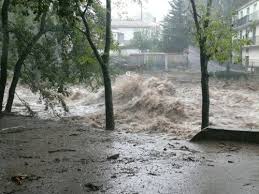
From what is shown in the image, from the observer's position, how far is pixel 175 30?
4691 cm

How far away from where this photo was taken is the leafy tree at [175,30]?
46.2 m

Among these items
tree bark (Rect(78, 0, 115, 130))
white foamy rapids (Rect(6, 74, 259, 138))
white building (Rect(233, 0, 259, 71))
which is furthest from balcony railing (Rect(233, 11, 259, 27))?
tree bark (Rect(78, 0, 115, 130))

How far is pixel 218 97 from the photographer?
2578 centimetres

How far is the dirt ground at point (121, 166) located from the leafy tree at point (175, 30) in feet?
116

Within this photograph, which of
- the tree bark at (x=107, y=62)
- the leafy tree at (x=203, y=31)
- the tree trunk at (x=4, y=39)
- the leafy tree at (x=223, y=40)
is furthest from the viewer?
the tree trunk at (x=4, y=39)

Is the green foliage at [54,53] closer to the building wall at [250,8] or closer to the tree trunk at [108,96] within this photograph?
the tree trunk at [108,96]

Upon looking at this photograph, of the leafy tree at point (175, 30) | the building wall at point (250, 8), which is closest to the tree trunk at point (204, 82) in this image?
the leafy tree at point (175, 30)

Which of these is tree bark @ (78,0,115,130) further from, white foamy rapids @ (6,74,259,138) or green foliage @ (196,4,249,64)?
green foliage @ (196,4,249,64)

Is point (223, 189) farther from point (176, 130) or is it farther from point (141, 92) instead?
point (141, 92)

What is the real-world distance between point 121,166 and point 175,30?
40048mm

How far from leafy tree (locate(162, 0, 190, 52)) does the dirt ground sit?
3549cm

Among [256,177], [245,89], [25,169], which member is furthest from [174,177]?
[245,89]

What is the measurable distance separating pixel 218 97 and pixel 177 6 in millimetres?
23340

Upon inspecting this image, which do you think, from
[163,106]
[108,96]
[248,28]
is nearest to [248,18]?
[248,28]
